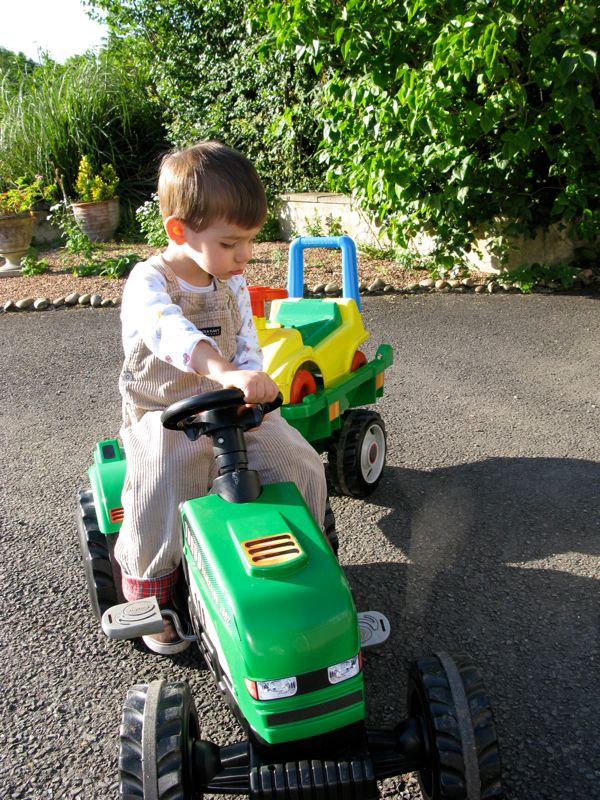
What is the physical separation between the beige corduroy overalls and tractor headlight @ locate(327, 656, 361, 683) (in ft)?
1.89

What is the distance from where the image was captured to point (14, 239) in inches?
334

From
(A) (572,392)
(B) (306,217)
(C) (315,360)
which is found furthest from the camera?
(B) (306,217)

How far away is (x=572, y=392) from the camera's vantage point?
4340 millimetres

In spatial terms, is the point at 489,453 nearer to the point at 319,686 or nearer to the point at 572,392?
the point at 572,392

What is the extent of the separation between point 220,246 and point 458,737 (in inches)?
50.0

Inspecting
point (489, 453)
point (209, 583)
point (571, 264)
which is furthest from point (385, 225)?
point (209, 583)

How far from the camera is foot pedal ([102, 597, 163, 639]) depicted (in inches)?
75.1

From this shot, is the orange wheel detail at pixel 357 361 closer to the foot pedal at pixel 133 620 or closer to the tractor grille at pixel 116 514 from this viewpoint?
the tractor grille at pixel 116 514

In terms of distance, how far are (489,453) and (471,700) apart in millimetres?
2180

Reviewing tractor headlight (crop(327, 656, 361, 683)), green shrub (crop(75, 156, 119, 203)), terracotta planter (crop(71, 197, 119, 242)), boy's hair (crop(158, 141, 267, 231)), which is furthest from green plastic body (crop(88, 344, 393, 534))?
green shrub (crop(75, 156, 119, 203))

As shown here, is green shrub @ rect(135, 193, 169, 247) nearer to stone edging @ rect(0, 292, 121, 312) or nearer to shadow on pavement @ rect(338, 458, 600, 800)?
stone edging @ rect(0, 292, 121, 312)

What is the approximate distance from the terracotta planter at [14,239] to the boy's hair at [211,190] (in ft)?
22.9

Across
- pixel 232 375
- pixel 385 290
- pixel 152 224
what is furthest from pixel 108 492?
pixel 152 224

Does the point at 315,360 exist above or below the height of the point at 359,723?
above
